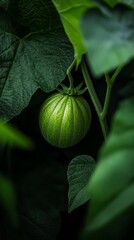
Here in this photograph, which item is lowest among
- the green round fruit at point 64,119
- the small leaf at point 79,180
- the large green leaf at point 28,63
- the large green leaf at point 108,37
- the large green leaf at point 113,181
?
the small leaf at point 79,180

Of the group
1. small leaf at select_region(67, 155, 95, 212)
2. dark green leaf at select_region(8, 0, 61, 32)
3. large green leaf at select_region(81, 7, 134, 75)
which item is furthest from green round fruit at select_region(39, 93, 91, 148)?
large green leaf at select_region(81, 7, 134, 75)

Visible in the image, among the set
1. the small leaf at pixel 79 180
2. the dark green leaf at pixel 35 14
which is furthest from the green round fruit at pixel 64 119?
the dark green leaf at pixel 35 14

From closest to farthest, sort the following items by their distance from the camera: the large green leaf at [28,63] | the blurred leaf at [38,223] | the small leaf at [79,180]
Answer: the small leaf at [79,180] → the large green leaf at [28,63] → the blurred leaf at [38,223]

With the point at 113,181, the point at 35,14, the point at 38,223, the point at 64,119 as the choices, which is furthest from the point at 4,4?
the point at 113,181

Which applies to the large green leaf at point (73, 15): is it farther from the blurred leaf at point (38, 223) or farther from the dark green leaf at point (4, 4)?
the blurred leaf at point (38, 223)

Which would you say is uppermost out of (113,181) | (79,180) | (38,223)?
(113,181)

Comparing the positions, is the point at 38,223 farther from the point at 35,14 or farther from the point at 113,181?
the point at 113,181

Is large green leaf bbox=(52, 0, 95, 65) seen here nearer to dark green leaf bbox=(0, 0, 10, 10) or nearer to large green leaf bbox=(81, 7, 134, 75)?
large green leaf bbox=(81, 7, 134, 75)
